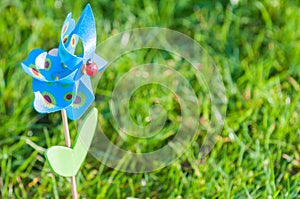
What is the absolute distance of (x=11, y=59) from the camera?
1.86 m

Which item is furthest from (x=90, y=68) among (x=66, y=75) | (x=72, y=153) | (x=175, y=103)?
(x=175, y=103)

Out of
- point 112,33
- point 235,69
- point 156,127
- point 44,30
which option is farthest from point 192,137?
point 44,30

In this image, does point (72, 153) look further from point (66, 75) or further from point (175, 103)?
point (175, 103)

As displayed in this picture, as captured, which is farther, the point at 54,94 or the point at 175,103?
the point at 175,103

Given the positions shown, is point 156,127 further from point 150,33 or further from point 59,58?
point 59,58

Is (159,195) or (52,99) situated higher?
(52,99)

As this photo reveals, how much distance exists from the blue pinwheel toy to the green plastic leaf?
0.22ft

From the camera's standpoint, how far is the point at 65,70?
1229 millimetres

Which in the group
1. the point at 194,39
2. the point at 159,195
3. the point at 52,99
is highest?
the point at 52,99

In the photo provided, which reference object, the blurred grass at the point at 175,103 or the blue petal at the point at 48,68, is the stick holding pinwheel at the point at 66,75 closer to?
the blue petal at the point at 48,68

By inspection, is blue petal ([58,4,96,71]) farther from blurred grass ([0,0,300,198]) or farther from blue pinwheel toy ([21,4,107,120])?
blurred grass ([0,0,300,198])

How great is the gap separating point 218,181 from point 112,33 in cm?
63

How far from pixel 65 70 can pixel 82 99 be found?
7 centimetres

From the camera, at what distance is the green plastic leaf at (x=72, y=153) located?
1.26 m
